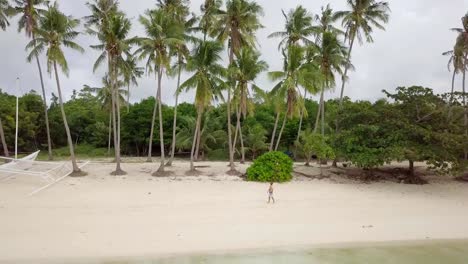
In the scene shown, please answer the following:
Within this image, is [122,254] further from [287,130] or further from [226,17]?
[287,130]

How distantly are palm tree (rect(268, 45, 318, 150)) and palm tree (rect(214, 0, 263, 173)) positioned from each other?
288 cm

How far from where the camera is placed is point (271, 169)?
83.1ft

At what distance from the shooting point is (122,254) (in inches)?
495

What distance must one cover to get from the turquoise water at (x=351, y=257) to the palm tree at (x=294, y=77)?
15678 millimetres

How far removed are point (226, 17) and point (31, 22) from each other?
1462 cm

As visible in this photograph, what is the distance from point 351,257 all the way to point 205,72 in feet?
54.6

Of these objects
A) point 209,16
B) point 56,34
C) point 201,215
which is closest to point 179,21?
point 209,16

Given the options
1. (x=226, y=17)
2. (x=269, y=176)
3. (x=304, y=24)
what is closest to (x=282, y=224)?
(x=269, y=176)

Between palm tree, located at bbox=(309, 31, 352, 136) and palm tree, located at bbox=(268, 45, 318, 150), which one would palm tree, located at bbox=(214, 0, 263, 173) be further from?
palm tree, located at bbox=(309, 31, 352, 136)

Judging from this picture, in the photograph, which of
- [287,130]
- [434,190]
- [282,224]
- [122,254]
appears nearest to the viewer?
[122,254]

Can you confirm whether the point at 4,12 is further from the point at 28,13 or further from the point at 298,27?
the point at 298,27

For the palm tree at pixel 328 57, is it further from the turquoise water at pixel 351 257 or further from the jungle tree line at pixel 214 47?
the turquoise water at pixel 351 257

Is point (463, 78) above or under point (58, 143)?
above

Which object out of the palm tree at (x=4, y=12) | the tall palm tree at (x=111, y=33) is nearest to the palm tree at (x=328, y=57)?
the tall palm tree at (x=111, y=33)
